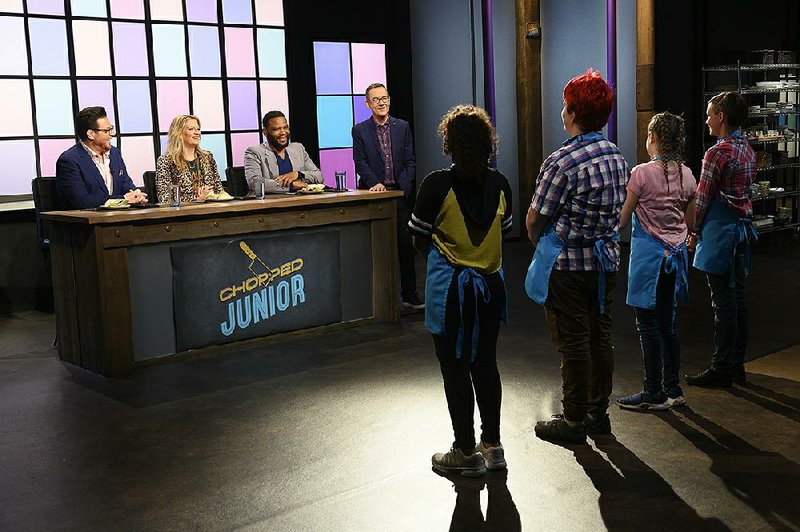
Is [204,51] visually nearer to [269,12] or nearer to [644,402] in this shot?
[269,12]

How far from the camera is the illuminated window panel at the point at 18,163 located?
718 cm

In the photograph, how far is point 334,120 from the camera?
9.06 meters

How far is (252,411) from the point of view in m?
4.43

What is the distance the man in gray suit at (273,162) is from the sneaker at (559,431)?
3.04 meters

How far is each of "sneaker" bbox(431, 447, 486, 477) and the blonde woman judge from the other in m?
2.80

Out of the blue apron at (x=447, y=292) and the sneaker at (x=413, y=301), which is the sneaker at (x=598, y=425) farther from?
the sneaker at (x=413, y=301)

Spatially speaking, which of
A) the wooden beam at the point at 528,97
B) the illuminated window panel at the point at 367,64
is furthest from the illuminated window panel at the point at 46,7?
the wooden beam at the point at 528,97

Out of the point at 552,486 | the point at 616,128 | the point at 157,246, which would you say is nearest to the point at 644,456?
the point at 552,486

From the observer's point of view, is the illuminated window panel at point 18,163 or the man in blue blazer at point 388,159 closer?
the man in blue blazer at point 388,159

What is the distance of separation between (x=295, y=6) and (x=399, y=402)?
520 centimetres

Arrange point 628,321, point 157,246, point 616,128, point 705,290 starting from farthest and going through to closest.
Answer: point 616,128, point 705,290, point 628,321, point 157,246

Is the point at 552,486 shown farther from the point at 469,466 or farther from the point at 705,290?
the point at 705,290

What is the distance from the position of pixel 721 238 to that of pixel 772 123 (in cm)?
592

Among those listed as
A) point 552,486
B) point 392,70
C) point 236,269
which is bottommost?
point 552,486
